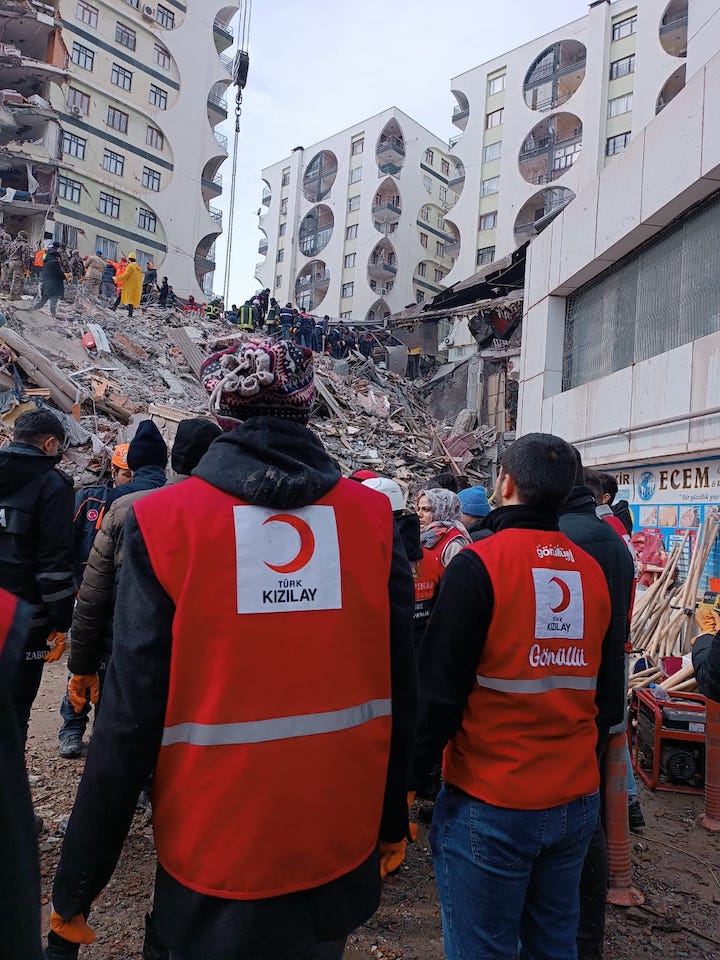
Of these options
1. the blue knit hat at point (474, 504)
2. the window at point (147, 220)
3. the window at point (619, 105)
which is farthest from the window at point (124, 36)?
the blue knit hat at point (474, 504)

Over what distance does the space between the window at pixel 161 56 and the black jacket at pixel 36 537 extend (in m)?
43.2

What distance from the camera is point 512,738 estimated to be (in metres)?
1.87

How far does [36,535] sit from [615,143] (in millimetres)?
34945

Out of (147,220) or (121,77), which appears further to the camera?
(147,220)

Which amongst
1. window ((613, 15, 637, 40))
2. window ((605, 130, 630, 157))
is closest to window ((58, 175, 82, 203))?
window ((605, 130, 630, 157))

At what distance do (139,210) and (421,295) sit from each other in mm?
20746

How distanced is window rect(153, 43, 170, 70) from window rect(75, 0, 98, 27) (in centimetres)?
403

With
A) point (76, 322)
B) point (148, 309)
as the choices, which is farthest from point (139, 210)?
point (76, 322)

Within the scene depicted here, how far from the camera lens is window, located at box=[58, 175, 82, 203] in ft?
107

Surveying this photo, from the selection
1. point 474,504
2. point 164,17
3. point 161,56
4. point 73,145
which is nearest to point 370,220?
point 161,56

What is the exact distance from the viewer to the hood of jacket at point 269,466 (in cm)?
143

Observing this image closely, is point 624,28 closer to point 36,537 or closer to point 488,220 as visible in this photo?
point 488,220

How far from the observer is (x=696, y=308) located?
7.03 meters

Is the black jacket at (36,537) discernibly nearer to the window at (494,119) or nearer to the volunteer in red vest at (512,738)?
the volunteer in red vest at (512,738)
